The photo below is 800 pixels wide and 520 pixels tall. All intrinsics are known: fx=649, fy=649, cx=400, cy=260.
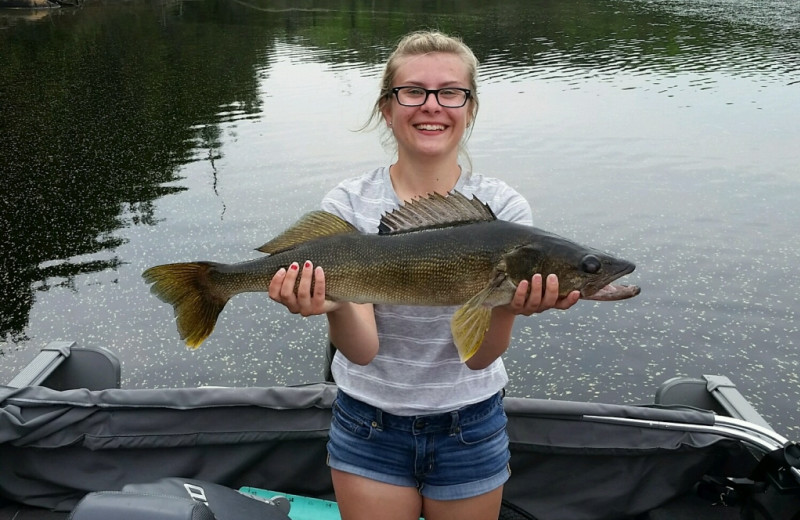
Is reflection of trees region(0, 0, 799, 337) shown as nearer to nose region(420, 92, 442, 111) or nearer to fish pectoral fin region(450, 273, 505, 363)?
nose region(420, 92, 442, 111)

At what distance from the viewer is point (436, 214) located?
7.64 feet

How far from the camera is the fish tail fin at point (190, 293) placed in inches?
96.6

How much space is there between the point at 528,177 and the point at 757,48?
48.4 ft

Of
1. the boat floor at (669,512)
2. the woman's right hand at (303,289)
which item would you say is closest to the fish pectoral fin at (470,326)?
the woman's right hand at (303,289)

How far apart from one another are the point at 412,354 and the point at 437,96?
0.96 metres

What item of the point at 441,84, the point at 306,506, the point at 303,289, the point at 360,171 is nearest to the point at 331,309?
the point at 303,289

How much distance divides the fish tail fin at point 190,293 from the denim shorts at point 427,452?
27.1 inches

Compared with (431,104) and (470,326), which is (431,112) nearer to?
(431,104)

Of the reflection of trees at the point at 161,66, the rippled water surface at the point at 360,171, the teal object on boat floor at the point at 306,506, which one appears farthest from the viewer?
the reflection of trees at the point at 161,66

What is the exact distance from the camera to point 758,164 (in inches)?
386

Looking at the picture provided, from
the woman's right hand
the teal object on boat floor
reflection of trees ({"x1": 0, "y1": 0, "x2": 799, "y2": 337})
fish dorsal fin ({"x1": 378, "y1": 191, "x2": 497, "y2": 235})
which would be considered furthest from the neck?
reflection of trees ({"x1": 0, "y1": 0, "x2": 799, "y2": 337})

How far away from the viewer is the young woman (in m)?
2.32

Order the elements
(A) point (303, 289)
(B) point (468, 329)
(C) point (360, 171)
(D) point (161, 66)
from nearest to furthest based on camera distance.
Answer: (B) point (468, 329) → (A) point (303, 289) → (C) point (360, 171) → (D) point (161, 66)

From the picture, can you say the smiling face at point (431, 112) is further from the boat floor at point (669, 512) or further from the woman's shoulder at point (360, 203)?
the boat floor at point (669, 512)
